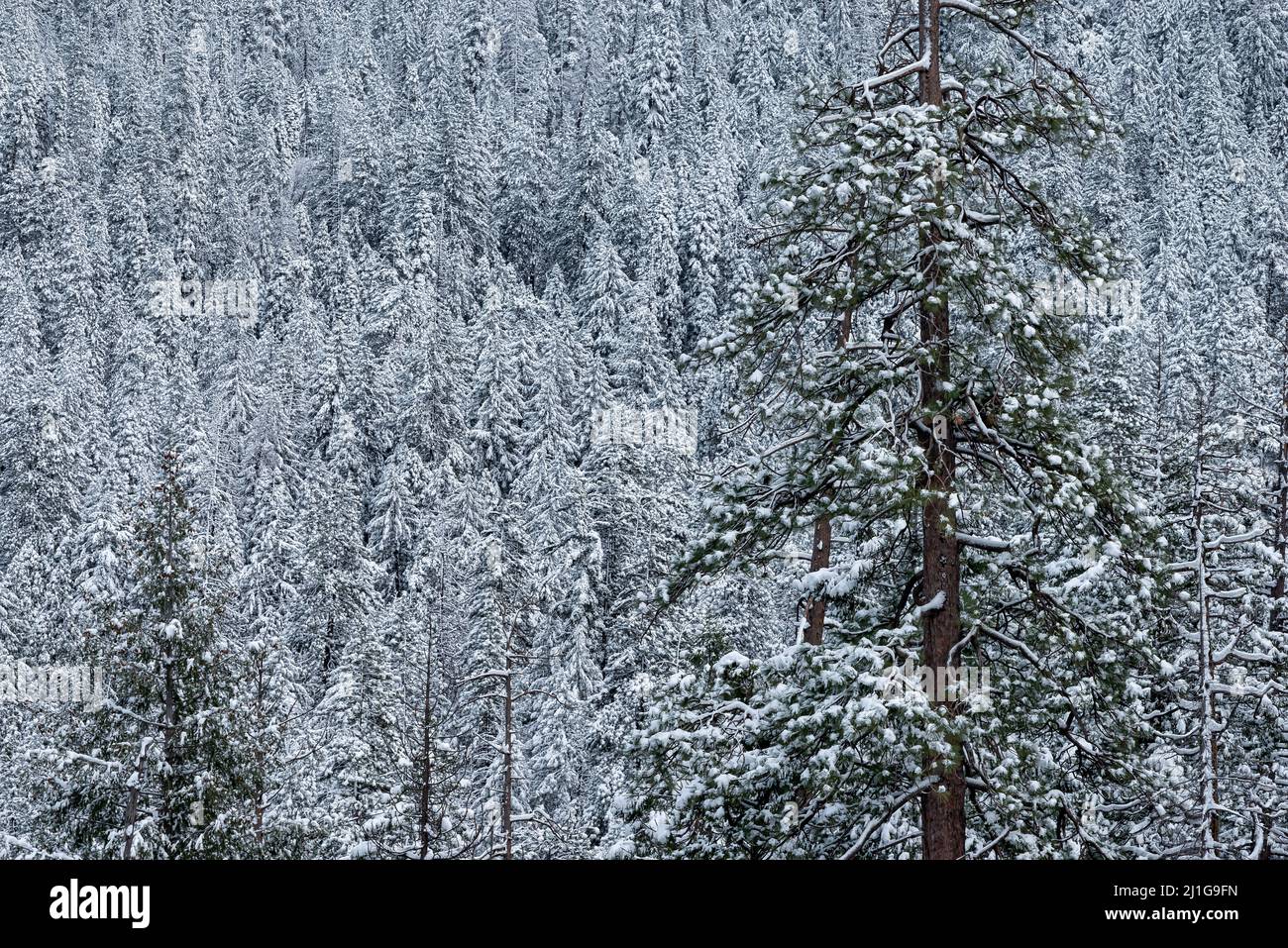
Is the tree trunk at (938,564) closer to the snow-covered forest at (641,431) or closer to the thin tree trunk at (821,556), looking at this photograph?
the snow-covered forest at (641,431)

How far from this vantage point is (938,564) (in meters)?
9.08

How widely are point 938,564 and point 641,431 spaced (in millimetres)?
A: 41811

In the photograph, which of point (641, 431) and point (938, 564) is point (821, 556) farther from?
point (641, 431)

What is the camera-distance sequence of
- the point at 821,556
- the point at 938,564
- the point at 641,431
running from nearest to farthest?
1. the point at 938,564
2. the point at 821,556
3. the point at 641,431

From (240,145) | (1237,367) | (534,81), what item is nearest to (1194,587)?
(1237,367)

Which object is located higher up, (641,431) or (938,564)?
Answer: (641,431)

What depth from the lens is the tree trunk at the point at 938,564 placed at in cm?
866

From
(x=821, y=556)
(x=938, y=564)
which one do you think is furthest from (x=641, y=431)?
(x=938, y=564)

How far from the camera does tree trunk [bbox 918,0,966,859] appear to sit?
341 inches

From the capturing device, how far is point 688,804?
9.04 meters

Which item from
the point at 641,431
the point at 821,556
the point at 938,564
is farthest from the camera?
the point at 641,431

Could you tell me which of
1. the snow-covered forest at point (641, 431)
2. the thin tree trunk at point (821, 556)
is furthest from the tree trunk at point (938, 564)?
the thin tree trunk at point (821, 556)

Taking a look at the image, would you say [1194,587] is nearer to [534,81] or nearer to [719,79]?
[719,79]
